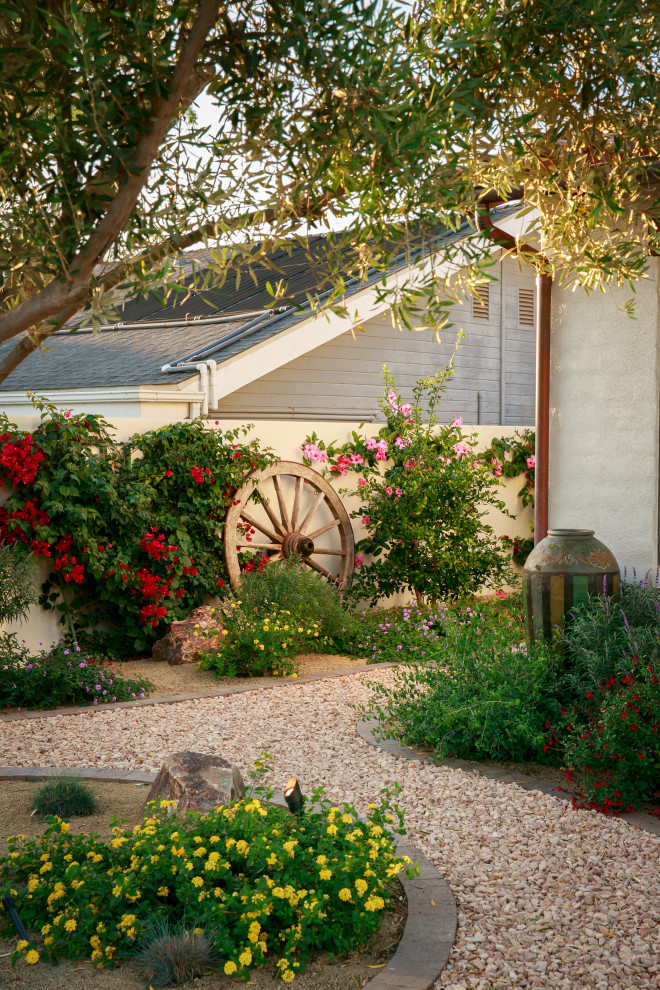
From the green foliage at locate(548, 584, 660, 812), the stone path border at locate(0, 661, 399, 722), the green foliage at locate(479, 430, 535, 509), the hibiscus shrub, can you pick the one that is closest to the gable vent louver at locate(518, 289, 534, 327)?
the green foliage at locate(479, 430, 535, 509)

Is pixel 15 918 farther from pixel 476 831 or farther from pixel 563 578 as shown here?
pixel 563 578

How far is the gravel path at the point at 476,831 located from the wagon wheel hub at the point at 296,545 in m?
2.18

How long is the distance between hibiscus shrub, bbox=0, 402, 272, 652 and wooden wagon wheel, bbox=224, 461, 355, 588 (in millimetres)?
144

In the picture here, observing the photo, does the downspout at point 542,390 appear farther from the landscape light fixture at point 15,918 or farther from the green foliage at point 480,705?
the landscape light fixture at point 15,918

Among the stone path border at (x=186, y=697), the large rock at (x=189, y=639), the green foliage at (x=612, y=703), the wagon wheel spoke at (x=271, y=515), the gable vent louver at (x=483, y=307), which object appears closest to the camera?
the green foliage at (x=612, y=703)

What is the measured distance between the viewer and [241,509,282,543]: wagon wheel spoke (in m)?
7.97

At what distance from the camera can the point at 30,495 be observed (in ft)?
21.8

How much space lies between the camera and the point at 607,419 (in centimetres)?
604

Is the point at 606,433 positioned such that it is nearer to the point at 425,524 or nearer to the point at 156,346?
the point at 425,524

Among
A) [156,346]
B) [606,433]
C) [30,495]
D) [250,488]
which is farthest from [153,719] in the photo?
[156,346]

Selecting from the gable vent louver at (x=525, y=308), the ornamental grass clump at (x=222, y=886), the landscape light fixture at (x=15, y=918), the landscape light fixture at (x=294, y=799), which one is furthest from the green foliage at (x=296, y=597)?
the gable vent louver at (x=525, y=308)

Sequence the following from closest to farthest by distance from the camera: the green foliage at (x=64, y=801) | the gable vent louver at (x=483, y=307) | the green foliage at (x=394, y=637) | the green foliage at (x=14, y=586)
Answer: the green foliage at (x=64, y=801) → the green foliage at (x=14, y=586) → the green foliage at (x=394, y=637) → the gable vent louver at (x=483, y=307)

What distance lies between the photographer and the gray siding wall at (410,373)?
418 inches

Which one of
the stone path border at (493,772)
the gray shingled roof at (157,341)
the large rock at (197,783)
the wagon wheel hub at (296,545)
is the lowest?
the stone path border at (493,772)
